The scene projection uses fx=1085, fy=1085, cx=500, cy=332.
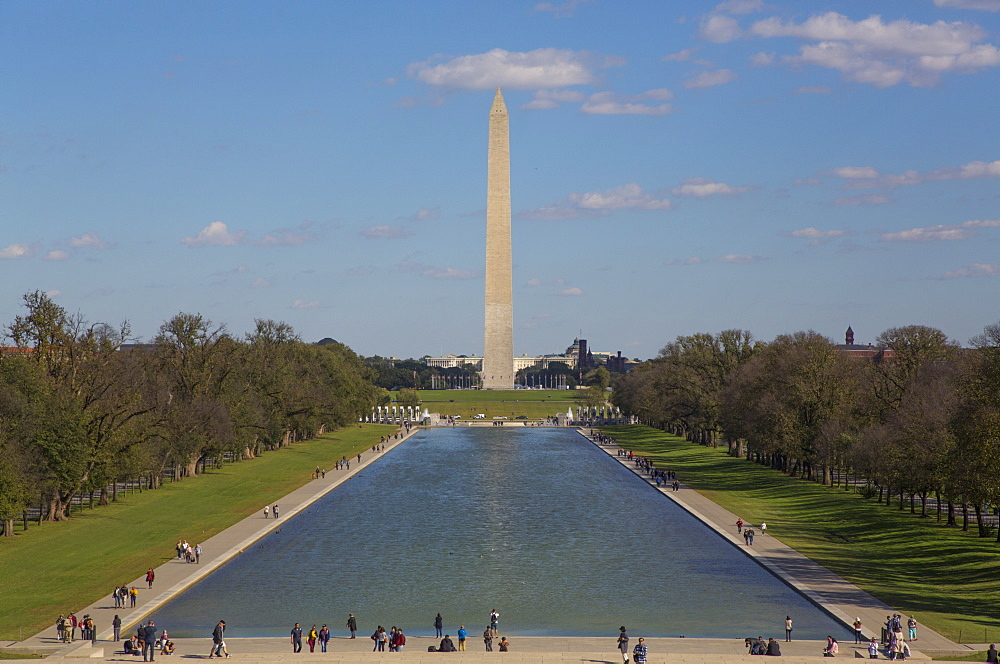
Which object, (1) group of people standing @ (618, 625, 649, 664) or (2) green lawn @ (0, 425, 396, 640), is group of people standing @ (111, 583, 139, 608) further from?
(1) group of people standing @ (618, 625, 649, 664)

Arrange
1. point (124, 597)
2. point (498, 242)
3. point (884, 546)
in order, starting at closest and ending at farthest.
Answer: point (124, 597) < point (884, 546) < point (498, 242)

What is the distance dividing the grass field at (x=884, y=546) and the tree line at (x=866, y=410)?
1844 millimetres

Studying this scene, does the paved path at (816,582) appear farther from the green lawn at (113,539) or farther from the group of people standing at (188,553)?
the green lawn at (113,539)

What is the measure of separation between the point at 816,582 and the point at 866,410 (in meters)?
27.3

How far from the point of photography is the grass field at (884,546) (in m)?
35.8

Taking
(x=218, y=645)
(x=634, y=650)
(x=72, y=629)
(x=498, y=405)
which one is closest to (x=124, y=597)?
(x=72, y=629)

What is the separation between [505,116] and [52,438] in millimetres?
107530

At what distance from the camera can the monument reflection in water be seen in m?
34.5

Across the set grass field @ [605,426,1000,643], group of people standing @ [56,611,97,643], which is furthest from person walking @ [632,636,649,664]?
group of people standing @ [56,611,97,643]

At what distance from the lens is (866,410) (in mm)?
64688

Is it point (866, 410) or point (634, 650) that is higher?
point (866, 410)

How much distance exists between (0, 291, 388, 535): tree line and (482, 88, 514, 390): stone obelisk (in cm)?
5265

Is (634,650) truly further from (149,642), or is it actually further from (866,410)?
(866,410)

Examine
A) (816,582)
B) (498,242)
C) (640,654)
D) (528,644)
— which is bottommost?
(528,644)
